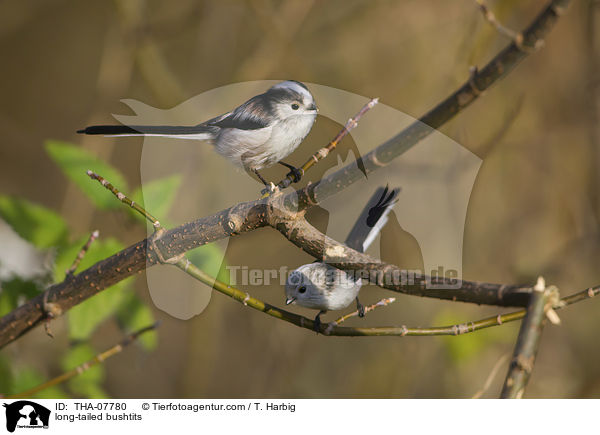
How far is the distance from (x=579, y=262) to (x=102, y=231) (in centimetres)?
99

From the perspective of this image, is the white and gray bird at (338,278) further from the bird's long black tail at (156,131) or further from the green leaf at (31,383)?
the green leaf at (31,383)

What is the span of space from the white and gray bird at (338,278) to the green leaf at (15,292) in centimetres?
40

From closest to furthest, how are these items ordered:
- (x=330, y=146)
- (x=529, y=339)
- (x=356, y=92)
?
(x=529, y=339) → (x=330, y=146) → (x=356, y=92)

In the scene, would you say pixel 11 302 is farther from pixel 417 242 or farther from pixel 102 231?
pixel 417 242

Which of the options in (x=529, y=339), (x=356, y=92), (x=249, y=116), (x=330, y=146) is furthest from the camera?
(x=356, y=92)

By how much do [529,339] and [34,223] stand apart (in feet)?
2.25

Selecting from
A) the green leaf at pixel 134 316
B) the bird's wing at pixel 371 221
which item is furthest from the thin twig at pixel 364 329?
the green leaf at pixel 134 316

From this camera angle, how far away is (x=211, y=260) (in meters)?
0.75

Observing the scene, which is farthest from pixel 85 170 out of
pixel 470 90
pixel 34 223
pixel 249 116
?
pixel 470 90

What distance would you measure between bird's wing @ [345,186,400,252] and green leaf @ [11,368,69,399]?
49 cm

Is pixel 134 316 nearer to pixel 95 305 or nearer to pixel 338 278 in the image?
pixel 95 305

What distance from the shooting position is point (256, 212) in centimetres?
53

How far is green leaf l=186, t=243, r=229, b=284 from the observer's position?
0.73 m

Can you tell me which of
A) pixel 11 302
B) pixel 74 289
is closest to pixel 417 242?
pixel 74 289
